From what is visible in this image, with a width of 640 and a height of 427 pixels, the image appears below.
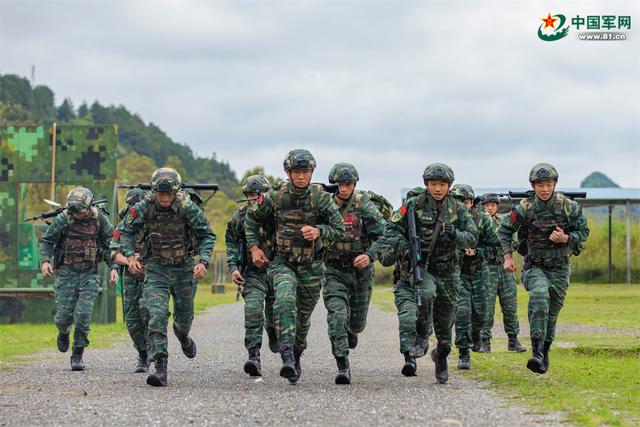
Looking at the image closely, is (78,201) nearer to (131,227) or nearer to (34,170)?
(131,227)

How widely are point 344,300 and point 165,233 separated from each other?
2021 mm

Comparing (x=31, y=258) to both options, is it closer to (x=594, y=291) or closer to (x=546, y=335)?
(x=546, y=335)

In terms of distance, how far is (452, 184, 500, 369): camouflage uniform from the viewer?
14289 millimetres

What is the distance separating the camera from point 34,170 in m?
26.5

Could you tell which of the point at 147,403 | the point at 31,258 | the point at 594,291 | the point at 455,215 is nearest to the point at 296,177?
the point at 455,215

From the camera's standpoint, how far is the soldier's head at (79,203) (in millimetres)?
14891

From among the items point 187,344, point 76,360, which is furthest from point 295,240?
point 76,360

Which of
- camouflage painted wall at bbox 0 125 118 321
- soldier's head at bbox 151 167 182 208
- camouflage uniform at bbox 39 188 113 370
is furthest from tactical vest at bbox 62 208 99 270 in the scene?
camouflage painted wall at bbox 0 125 118 321

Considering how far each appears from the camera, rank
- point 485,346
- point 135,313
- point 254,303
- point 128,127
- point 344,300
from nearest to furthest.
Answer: point 344,300 < point 254,303 < point 135,313 < point 485,346 < point 128,127

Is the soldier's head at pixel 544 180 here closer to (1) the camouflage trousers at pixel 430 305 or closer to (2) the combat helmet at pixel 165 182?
(1) the camouflage trousers at pixel 430 305

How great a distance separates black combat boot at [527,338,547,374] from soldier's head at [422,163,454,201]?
1.89 m

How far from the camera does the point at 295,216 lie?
11.9m

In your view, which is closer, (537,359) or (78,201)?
(537,359)

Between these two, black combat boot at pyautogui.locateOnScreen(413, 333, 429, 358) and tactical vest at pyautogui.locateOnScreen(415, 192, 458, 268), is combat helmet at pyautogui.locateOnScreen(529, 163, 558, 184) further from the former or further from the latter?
black combat boot at pyautogui.locateOnScreen(413, 333, 429, 358)
